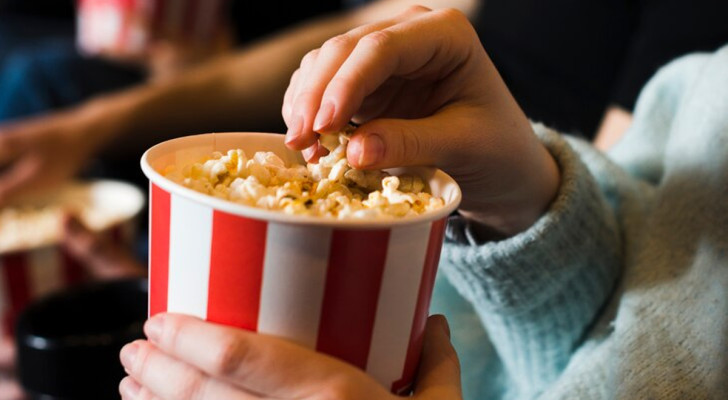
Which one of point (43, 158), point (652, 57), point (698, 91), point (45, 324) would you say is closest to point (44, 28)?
point (43, 158)

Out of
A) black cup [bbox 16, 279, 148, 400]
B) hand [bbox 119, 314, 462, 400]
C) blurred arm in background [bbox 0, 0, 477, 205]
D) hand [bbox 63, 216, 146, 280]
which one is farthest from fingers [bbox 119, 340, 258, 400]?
blurred arm in background [bbox 0, 0, 477, 205]

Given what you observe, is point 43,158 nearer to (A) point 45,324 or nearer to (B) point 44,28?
(A) point 45,324

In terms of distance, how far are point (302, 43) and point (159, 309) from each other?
42.1 inches

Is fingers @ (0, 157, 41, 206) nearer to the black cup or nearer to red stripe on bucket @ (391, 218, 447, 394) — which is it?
the black cup

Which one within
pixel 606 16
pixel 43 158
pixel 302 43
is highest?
pixel 606 16

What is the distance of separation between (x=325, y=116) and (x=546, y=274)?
270 millimetres

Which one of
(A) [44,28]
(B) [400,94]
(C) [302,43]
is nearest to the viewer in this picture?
(B) [400,94]

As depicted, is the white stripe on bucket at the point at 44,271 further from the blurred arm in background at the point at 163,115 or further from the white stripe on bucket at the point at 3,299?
the blurred arm in background at the point at 163,115

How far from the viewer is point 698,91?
68 centimetres

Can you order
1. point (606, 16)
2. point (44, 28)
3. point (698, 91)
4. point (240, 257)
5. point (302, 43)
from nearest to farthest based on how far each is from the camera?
point (240, 257) < point (698, 91) < point (606, 16) < point (302, 43) < point (44, 28)

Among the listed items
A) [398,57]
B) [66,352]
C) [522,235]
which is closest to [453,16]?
[398,57]

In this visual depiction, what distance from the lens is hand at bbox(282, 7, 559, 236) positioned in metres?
0.43

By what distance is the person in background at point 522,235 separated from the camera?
407 mm

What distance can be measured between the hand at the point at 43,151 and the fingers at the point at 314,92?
3.05 feet
